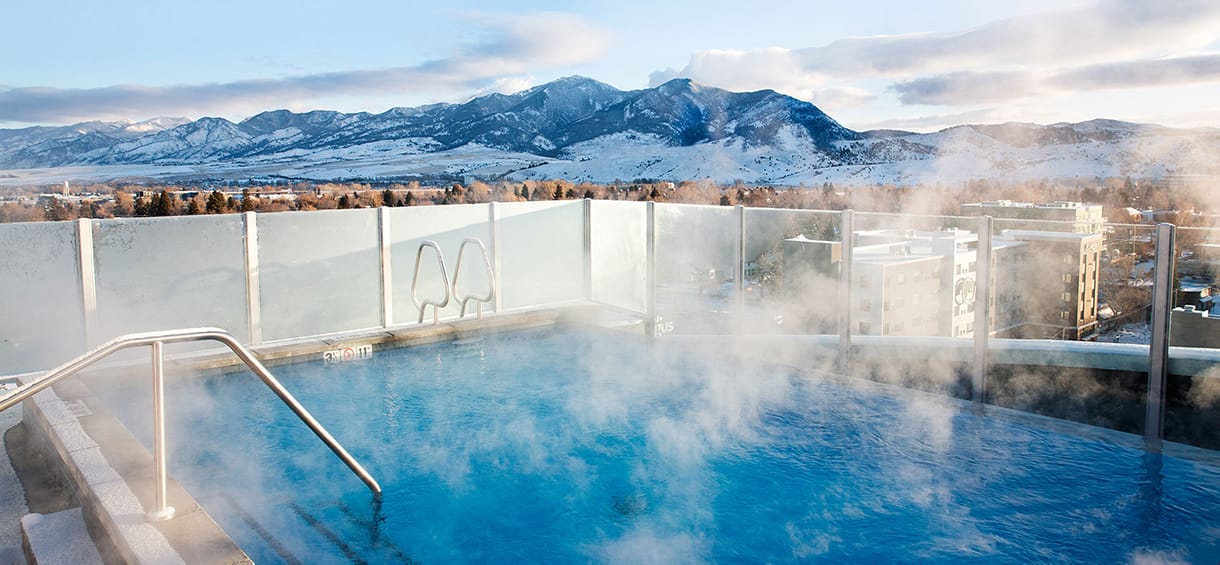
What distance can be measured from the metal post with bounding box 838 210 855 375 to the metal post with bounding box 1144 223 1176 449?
1.64 metres

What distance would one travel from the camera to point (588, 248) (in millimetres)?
7527

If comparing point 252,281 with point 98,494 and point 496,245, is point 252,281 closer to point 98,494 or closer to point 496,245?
point 496,245

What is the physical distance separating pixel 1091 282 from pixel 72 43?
22675mm

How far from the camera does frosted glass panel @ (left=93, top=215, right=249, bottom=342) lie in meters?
5.38

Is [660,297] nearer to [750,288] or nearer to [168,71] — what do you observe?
[750,288]

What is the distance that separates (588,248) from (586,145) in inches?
2514

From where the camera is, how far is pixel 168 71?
74.0 feet

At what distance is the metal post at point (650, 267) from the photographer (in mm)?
6656

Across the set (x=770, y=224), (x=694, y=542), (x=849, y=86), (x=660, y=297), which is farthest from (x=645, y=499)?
(x=849, y=86)

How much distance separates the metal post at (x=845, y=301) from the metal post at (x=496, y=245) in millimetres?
3074

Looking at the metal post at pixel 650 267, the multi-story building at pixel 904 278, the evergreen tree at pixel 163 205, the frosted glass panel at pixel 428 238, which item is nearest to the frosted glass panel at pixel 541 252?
the frosted glass panel at pixel 428 238

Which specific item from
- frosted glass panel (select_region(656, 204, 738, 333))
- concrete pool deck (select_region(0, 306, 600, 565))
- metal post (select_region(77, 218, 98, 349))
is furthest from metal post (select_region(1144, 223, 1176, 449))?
metal post (select_region(77, 218, 98, 349))

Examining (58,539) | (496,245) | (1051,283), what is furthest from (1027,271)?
(58,539)

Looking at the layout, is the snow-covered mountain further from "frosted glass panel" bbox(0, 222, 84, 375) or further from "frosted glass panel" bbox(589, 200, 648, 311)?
"frosted glass panel" bbox(0, 222, 84, 375)
